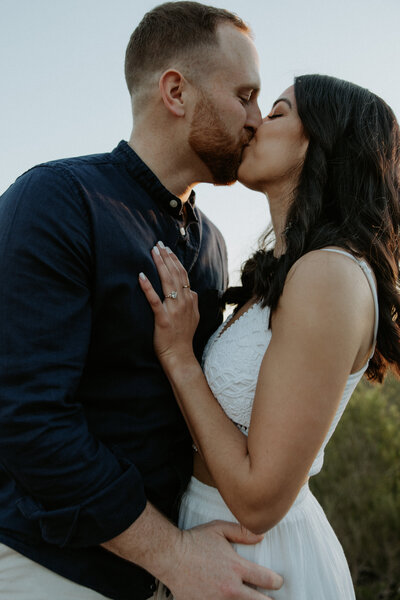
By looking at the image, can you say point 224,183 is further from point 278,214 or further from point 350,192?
point 350,192

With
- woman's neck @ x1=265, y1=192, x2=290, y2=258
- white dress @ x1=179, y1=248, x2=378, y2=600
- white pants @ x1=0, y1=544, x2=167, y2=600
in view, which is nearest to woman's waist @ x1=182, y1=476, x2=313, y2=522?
white dress @ x1=179, y1=248, x2=378, y2=600

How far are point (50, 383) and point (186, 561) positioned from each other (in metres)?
0.72

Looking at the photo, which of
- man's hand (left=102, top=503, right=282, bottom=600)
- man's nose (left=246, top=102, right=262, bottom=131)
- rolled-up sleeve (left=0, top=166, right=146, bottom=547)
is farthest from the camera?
man's nose (left=246, top=102, right=262, bottom=131)

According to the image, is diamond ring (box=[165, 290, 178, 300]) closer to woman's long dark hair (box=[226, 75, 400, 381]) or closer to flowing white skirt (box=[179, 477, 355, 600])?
woman's long dark hair (box=[226, 75, 400, 381])

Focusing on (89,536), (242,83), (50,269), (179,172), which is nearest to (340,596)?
(89,536)

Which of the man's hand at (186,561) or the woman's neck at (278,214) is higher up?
the woman's neck at (278,214)

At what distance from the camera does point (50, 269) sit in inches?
63.2

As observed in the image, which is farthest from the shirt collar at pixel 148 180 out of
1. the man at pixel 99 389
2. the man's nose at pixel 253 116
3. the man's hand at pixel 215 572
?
the man's hand at pixel 215 572

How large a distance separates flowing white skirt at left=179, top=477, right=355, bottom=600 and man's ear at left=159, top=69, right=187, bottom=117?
1.51 metres

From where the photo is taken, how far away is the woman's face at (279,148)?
222cm

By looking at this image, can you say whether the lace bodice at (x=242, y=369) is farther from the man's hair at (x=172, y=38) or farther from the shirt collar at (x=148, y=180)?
the man's hair at (x=172, y=38)

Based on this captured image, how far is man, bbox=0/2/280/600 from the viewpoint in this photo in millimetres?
1581

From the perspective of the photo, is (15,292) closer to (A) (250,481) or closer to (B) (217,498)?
(A) (250,481)

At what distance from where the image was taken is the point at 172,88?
224 centimetres
